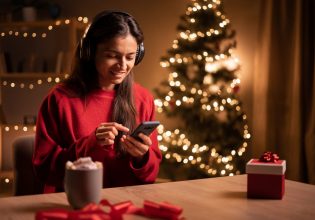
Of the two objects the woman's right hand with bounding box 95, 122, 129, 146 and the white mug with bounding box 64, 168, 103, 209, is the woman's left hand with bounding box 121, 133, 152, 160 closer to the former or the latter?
the woman's right hand with bounding box 95, 122, 129, 146

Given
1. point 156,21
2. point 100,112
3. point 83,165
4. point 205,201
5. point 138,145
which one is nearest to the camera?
point 83,165

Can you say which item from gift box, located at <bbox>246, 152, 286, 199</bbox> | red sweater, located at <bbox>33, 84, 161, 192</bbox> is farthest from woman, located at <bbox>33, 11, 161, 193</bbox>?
gift box, located at <bbox>246, 152, 286, 199</bbox>

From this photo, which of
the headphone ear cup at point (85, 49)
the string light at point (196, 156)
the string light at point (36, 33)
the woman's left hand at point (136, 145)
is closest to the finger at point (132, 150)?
the woman's left hand at point (136, 145)

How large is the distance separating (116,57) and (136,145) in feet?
1.17

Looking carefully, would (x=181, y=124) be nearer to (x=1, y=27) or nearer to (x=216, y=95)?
(x=216, y=95)

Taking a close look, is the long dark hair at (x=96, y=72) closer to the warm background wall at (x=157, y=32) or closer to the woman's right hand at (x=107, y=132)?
the woman's right hand at (x=107, y=132)

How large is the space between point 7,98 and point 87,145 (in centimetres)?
359

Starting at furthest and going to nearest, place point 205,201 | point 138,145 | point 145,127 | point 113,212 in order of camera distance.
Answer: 1. point 138,145
2. point 145,127
3. point 205,201
4. point 113,212

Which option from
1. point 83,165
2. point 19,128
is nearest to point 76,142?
point 83,165

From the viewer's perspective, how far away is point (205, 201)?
128cm

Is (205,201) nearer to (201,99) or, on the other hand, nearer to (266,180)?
(266,180)

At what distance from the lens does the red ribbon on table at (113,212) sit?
3.22 ft

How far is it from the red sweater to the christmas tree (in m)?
1.90

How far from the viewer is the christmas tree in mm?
3869
